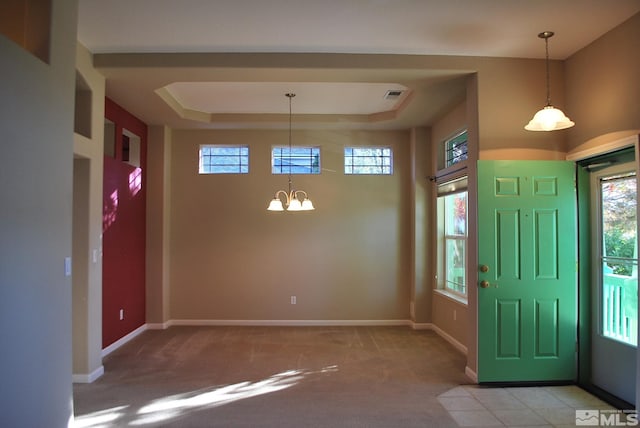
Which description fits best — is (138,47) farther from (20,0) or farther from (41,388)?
(41,388)

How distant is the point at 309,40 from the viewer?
11.9 ft

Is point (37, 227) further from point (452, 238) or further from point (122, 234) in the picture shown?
point (452, 238)

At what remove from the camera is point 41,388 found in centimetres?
238

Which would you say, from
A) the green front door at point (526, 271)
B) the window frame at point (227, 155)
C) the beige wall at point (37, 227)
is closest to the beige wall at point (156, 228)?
the window frame at point (227, 155)

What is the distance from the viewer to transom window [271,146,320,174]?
631 cm

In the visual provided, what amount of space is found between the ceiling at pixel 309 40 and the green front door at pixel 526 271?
3.53 ft

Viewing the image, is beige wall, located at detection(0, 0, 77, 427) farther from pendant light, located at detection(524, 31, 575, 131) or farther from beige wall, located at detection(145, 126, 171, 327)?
pendant light, located at detection(524, 31, 575, 131)

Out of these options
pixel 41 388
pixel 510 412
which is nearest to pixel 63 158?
pixel 41 388

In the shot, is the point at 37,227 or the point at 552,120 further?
the point at 552,120

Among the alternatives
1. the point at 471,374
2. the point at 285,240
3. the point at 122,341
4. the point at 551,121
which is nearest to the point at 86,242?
the point at 122,341

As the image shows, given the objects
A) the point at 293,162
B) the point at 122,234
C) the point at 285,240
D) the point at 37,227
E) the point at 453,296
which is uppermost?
the point at 293,162

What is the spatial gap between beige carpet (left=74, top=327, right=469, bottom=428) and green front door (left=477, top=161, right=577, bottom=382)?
0.60 meters

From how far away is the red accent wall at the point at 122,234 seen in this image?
4.76 metres

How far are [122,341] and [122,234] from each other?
4.28 ft
